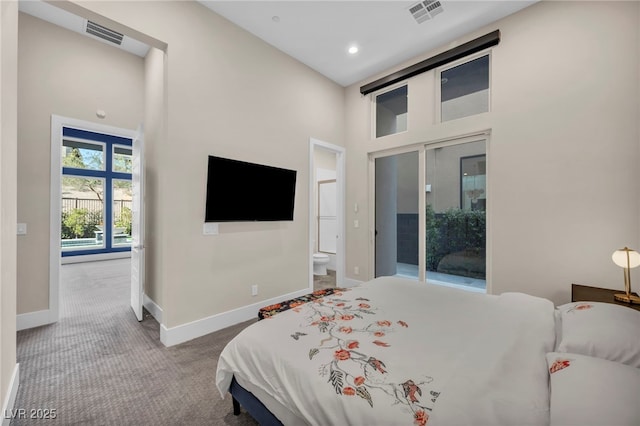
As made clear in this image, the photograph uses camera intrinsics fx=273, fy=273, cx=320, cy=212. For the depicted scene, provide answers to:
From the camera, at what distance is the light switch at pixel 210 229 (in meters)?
2.97

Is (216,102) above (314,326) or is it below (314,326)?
above

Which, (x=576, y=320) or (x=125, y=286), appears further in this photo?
(x=125, y=286)

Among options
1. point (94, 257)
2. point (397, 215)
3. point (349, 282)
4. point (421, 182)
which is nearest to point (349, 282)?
point (349, 282)

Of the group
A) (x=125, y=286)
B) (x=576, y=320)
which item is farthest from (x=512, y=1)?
(x=125, y=286)

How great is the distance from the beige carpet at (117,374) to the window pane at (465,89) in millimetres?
3841

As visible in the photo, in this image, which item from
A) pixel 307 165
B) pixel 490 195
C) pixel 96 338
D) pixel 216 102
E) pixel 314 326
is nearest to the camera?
pixel 314 326

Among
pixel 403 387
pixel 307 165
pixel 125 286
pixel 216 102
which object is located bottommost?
pixel 125 286

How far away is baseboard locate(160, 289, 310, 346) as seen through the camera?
2686 mm

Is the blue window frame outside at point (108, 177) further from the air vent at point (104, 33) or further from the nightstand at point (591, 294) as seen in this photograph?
the nightstand at point (591, 294)

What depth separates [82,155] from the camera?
7102mm

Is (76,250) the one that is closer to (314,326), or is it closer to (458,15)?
(314,326)

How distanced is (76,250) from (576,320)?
935 cm

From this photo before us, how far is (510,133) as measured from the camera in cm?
315

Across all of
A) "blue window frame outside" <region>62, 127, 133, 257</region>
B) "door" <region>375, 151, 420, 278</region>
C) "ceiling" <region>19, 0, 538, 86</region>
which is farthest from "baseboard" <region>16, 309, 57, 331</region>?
"blue window frame outside" <region>62, 127, 133, 257</region>
